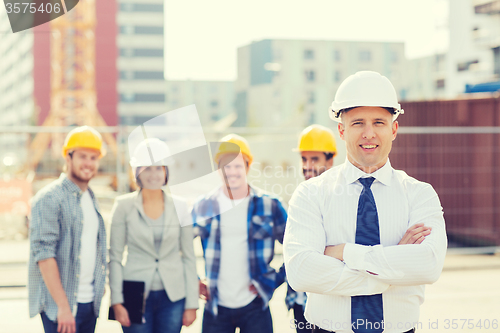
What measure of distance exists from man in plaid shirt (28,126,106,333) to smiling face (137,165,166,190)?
360 mm

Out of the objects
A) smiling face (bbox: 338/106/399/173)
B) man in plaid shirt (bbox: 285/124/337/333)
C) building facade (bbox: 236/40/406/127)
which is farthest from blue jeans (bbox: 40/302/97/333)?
building facade (bbox: 236/40/406/127)

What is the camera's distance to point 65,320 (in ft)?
10.3

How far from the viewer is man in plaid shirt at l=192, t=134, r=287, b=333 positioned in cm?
335

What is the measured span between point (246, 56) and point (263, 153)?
6137cm

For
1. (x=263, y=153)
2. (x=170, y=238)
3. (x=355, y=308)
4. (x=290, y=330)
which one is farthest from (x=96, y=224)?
(x=263, y=153)

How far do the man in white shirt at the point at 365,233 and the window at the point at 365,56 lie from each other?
250ft

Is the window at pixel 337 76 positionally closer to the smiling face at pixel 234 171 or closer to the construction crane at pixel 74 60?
the construction crane at pixel 74 60

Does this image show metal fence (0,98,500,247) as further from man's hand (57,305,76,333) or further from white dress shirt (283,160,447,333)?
white dress shirt (283,160,447,333)

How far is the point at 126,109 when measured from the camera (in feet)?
278

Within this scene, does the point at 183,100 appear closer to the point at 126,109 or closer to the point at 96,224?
the point at 126,109

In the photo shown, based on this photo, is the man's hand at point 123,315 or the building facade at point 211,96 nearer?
the man's hand at point 123,315

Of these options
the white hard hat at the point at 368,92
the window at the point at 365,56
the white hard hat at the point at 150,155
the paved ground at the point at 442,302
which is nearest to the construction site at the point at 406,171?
the paved ground at the point at 442,302

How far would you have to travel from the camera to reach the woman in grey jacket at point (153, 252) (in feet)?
11.0

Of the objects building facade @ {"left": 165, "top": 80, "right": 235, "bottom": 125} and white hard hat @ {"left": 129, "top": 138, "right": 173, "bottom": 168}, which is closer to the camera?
white hard hat @ {"left": 129, "top": 138, "right": 173, "bottom": 168}
